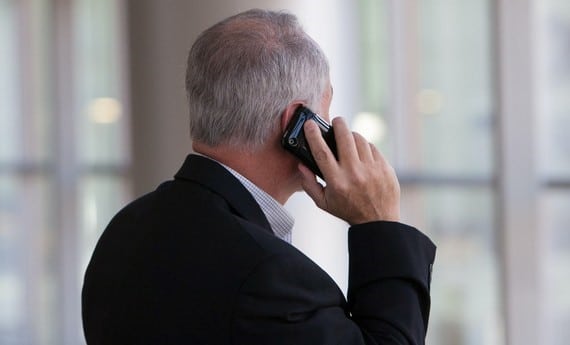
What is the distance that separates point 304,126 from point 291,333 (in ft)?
1.12

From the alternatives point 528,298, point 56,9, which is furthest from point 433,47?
point 56,9

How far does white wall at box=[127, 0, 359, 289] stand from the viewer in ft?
15.3

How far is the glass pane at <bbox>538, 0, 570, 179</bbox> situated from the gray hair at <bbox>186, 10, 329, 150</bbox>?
10.9 feet

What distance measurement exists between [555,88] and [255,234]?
3541 millimetres

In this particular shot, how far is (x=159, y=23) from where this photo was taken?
492 centimetres

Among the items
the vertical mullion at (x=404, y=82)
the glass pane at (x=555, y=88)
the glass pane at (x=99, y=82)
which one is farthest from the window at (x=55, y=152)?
the glass pane at (x=555, y=88)

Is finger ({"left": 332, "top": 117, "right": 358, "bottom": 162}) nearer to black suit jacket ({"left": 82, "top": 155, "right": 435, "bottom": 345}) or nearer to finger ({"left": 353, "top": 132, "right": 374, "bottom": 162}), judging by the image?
Result: finger ({"left": 353, "top": 132, "right": 374, "bottom": 162})

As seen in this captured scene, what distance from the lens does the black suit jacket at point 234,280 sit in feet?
5.27

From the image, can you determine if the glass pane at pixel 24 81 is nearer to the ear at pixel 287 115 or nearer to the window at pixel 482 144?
the window at pixel 482 144

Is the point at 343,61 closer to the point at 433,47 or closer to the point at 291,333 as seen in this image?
the point at 433,47

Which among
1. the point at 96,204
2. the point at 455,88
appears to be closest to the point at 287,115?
the point at 455,88

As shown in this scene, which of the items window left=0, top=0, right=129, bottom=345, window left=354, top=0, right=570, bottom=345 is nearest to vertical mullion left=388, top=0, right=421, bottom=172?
window left=354, top=0, right=570, bottom=345

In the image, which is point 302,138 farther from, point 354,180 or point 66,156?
point 66,156

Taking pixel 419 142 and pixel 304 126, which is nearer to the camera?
pixel 304 126
